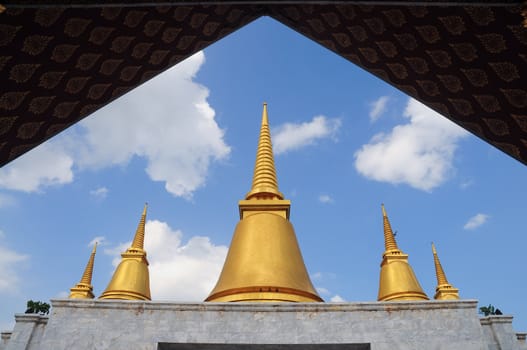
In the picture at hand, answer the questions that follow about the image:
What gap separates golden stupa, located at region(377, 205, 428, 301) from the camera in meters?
17.6

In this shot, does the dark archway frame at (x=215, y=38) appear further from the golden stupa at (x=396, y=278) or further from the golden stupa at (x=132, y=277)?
the golden stupa at (x=396, y=278)

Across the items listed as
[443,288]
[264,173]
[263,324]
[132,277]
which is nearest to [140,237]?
[132,277]

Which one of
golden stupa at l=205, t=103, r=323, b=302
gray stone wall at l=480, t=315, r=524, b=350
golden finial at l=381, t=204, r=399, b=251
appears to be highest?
golden finial at l=381, t=204, r=399, b=251

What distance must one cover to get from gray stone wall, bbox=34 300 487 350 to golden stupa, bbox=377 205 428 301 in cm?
626

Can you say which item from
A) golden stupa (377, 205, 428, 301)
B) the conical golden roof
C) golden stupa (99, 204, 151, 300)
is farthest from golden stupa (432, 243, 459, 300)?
the conical golden roof

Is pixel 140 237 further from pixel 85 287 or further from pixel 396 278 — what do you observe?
pixel 396 278

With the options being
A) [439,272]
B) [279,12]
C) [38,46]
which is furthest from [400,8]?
[439,272]

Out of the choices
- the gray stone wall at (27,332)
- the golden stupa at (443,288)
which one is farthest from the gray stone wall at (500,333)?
the gray stone wall at (27,332)

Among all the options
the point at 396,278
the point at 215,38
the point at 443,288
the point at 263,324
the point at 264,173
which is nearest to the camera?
the point at 215,38

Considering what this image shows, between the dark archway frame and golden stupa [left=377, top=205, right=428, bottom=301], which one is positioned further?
golden stupa [left=377, top=205, right=428, bottom=301]

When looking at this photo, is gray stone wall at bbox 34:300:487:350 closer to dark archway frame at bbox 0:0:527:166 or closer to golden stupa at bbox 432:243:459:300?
dark archway frame at bbox 0:0:527:166

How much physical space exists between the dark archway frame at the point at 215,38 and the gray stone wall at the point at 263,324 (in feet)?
25.4

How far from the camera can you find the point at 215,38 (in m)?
5.64

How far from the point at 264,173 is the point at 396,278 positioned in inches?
293
